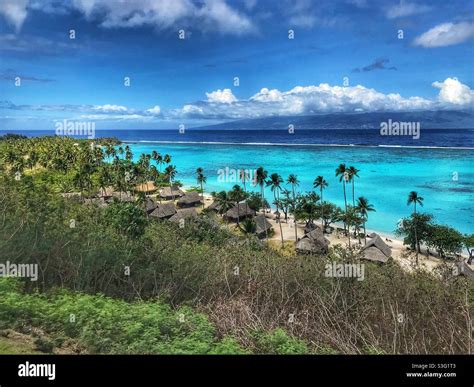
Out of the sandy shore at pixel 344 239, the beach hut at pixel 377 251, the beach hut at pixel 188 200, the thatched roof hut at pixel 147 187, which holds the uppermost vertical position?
the thatched roof hut at pixel 147 187

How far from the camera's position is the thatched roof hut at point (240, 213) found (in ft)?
86.0

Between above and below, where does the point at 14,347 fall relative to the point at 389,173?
below

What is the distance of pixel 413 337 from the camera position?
11.3ft

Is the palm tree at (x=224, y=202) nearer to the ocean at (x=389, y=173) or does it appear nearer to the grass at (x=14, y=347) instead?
the ocean at (x=389, y=173)

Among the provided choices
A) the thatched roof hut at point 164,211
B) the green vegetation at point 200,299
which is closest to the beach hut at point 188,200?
the thatched roof hut at point 164,211

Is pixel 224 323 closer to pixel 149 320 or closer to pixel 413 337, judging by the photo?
pixel 149 320

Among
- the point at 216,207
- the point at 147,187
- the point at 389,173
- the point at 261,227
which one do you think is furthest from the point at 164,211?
the point at 389,173

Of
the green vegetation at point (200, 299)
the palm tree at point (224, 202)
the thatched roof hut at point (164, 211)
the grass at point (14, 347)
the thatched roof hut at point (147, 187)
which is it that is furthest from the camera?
the thatched roof hut at point (147, 187)

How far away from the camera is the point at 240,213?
2652 centimetres

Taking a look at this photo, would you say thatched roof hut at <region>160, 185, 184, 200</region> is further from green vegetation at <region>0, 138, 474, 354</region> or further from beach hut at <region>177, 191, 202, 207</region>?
green vegetation at <region>0, 138, 474, 354</region>

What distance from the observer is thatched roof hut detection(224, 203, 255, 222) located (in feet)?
86.0

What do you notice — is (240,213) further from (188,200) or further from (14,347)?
(14,347)

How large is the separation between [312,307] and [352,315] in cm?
45
